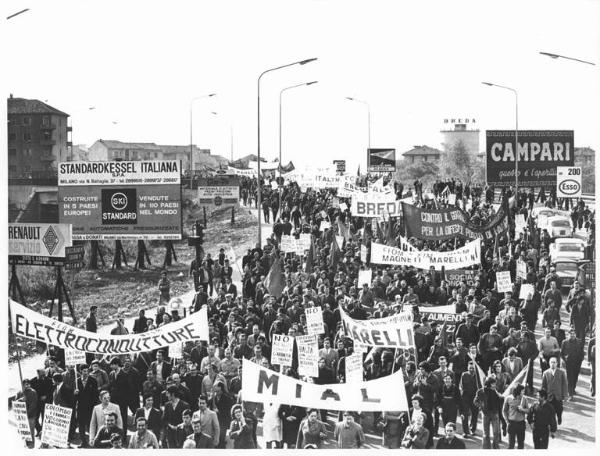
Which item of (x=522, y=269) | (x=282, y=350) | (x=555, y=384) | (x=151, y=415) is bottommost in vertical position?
(x=151, y=415)

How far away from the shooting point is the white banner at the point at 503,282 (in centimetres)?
2012

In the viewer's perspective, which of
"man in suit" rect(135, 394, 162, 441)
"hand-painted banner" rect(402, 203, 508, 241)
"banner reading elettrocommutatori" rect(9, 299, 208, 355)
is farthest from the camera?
"hand-painted banner" rect(402, 203, 508, 241)

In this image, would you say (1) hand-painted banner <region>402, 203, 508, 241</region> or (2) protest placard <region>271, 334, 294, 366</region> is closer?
(2) protest placard <region>271, 334, 294, 366</region>

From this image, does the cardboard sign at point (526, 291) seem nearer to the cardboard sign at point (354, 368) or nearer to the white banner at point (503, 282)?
the white banner at point (503, 282)

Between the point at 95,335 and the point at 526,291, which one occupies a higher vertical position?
the point at 526,291

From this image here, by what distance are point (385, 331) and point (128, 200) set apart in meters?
10.4

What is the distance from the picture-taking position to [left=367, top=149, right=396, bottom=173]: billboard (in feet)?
168

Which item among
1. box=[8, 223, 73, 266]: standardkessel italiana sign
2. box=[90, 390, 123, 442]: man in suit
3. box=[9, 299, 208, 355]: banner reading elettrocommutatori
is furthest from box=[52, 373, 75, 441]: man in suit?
box=[8, 223, 73, 266]: standardkessel italiana sign

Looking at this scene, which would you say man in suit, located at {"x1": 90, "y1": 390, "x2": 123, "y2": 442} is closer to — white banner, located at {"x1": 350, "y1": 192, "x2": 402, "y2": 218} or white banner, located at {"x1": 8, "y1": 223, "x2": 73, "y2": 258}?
white banner, located at {"x1": 8, "y1": 223, "x2": 73, "y2": 258}

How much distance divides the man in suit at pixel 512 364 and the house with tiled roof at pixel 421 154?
4474 inches

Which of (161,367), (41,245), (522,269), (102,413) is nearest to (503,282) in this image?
(522,269)

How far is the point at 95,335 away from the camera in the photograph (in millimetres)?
15656

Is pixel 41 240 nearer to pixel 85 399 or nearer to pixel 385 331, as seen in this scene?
pixel 85 399

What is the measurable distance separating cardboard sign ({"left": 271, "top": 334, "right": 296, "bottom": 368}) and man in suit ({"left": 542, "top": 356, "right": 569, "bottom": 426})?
389 cm
